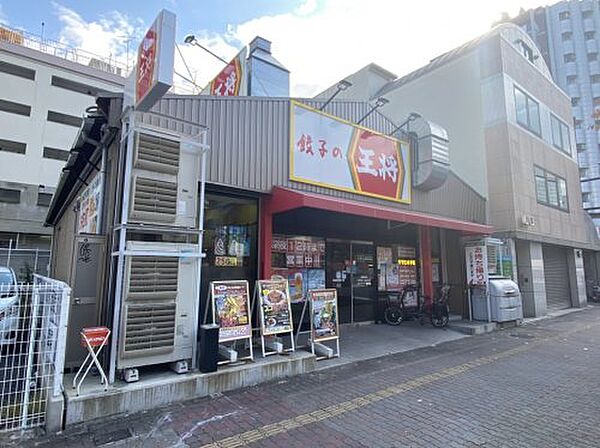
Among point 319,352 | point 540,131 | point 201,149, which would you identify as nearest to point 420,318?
point 319,352

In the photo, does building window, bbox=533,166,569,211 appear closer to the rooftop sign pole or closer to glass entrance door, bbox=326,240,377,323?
glass entrance door, bbox=326,240,377,323

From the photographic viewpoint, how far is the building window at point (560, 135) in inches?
619

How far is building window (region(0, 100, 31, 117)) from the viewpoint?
2427 centimetres

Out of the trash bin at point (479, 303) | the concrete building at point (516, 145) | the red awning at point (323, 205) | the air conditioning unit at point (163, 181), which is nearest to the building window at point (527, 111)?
the concrete building at point (516, 145)

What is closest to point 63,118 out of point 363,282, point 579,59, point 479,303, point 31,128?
point 31,128

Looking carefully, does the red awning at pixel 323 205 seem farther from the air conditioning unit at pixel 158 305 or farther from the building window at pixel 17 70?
the building window at pixel 17 70

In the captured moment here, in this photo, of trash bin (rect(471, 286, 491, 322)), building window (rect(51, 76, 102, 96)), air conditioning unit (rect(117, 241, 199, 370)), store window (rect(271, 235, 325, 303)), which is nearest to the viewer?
air conditioning unit (rect(117, 241, 199, 370))

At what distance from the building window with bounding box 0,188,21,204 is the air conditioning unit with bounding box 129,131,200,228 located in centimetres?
2596

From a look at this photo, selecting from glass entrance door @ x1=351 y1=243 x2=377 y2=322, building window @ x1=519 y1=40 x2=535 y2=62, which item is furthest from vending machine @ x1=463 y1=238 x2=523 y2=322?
building window @ x1=519 y1=40 x2=535 y2=62

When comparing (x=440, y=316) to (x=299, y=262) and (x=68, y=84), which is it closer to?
(x=299, y=262)

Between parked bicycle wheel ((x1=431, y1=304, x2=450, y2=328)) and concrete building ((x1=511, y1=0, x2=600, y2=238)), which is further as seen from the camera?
concrete building ((x1=511, y1=0, x2=600, y2=238))

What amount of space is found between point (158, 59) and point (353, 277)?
6.70 metres

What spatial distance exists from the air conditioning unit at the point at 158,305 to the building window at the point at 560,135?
669 inches

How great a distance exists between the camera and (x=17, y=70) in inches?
993
